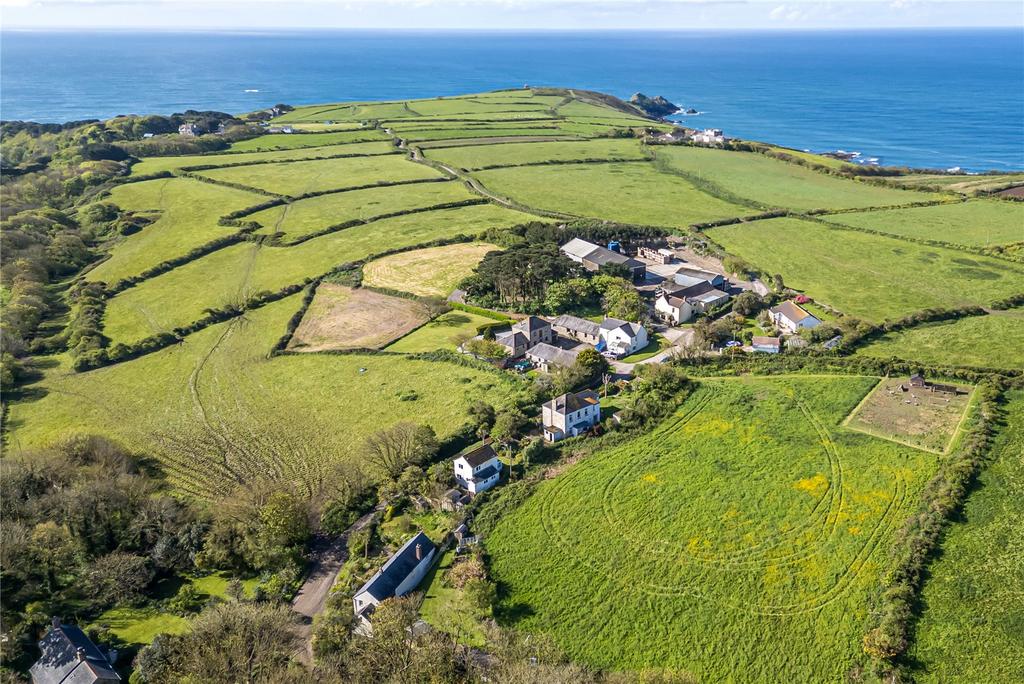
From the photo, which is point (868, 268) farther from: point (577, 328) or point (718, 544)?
point (718, 544)

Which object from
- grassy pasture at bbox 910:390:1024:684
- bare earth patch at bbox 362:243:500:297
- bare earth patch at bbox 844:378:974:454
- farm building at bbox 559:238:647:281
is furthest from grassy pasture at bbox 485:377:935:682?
bare earth patch at bbox 362:243:500:297

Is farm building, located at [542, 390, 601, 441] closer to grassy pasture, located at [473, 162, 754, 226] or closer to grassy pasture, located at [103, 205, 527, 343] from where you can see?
grassy pasture, located at [103, 205, 527, 343]

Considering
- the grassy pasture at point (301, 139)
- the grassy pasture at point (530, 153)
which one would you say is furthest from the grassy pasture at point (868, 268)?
the grassy pasture at point (301, 139)

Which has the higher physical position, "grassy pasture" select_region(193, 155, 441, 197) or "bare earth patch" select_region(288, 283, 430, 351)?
"grassy pasture" select_region(193, 155, 441, 197)

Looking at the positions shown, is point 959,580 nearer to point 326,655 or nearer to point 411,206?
point 326,655

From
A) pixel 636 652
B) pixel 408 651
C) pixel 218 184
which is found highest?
pixel 218 184

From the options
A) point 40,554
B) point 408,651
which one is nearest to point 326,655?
point 408,651

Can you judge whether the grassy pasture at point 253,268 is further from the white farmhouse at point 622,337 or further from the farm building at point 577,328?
the white farmhouse at point 622,337
